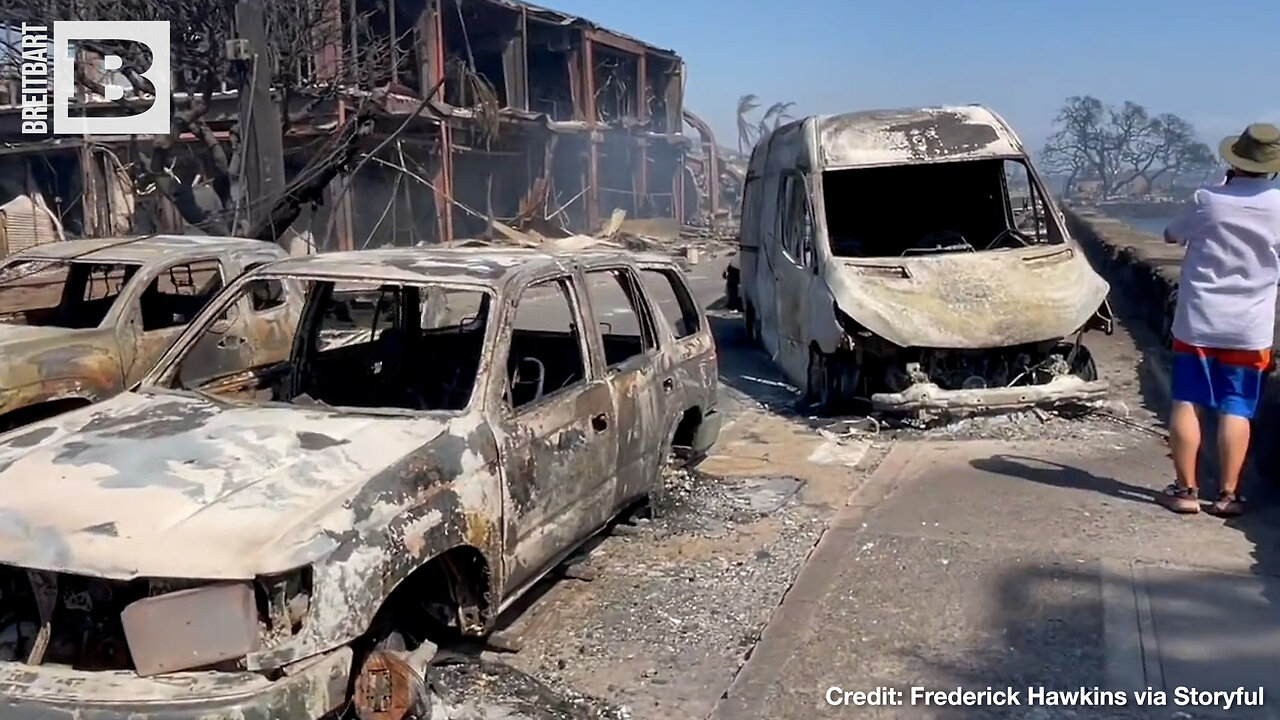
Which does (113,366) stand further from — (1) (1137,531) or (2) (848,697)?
(1) (1137,531)

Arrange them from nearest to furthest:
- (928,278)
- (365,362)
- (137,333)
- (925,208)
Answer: (365,362), (137,333), (928,278), (925,208)

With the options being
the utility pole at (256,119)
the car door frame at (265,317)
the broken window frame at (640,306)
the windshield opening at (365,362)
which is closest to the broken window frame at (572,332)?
the windshield opening at (365,362)

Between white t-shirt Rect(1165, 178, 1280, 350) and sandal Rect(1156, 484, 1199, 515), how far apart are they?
2.54ft

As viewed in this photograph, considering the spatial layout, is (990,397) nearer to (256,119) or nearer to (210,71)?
(256,119)

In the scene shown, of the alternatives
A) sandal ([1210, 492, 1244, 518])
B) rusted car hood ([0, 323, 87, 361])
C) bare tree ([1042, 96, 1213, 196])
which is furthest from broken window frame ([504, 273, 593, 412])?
bare tree ([1042, 96, 1213, 196])

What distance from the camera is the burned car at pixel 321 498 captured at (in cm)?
307

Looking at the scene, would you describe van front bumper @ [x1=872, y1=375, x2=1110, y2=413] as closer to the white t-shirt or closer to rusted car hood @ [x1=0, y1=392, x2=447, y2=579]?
the white t-shirt

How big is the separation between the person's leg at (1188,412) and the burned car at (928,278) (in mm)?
1700

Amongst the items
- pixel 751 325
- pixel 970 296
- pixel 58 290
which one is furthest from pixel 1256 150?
pixel 58 290

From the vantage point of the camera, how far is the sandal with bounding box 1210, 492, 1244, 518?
228 inches

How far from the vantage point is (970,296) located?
25.5 ft

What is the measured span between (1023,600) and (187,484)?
11.0ft

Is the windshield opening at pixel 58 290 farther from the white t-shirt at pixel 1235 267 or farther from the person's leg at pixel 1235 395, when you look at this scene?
the person's leg at pixel 1235 395

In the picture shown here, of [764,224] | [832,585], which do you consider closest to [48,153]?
[764,224]
